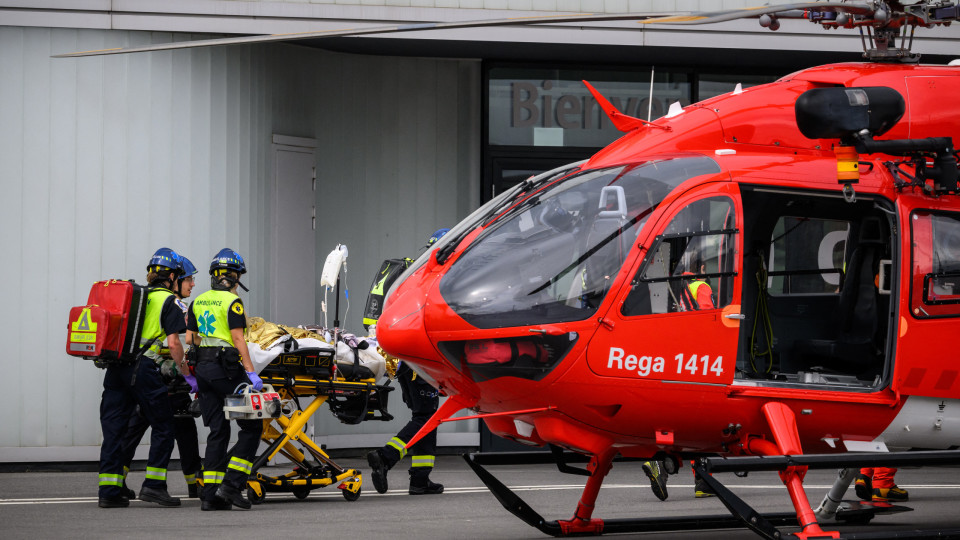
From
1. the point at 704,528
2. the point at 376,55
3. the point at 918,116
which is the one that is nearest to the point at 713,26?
the point at 376,55

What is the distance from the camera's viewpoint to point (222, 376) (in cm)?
1041

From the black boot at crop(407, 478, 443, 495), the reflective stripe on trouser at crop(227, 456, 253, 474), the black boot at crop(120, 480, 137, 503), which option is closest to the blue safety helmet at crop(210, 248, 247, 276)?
the reflective stripe on trouser at crop(227, 456, 253, 474)

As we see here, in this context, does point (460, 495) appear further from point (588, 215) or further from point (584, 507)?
point (588, 215)

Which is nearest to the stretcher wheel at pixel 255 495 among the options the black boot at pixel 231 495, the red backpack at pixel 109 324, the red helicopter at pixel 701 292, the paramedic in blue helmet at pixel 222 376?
the paramedic in blue helmet at pixel 222 376

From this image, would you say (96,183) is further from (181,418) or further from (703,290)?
(703,290)

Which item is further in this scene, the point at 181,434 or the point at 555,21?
the point at 181,434

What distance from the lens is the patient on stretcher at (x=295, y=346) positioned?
34.3 ft

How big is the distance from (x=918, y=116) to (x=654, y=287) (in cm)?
216

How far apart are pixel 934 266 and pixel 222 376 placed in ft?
17.8

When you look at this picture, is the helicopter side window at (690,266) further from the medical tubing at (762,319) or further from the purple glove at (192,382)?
the purple glove at (192,382)

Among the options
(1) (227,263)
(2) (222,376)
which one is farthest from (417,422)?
(1) (227,263)

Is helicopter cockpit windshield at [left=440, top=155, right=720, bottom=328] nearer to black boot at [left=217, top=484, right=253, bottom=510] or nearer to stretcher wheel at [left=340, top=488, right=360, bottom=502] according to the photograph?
black boot at [left=217, top=484, right=253, bottom=510]

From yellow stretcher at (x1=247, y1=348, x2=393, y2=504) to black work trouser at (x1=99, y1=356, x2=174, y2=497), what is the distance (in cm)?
76

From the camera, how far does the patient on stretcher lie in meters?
10.5
